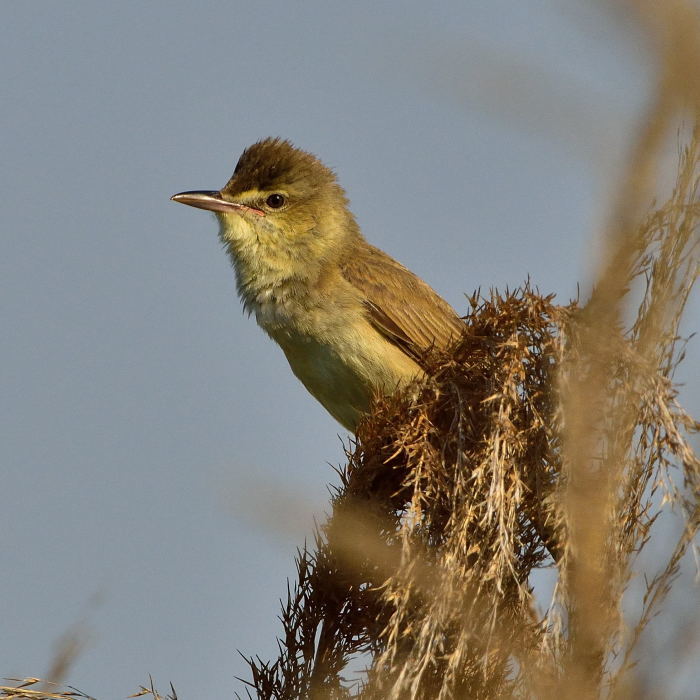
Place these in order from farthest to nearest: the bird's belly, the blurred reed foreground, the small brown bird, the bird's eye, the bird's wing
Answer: the bird's eye
the bird's wing
the small brown bird
the bird's belly
the blurred reed foreground

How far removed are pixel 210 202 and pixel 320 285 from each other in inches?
44.3

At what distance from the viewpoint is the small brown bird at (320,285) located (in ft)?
18.0

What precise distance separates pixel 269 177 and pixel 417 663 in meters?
4.55

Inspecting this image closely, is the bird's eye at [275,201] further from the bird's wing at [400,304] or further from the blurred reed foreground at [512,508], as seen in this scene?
the blurred reed foreground at [512,508]

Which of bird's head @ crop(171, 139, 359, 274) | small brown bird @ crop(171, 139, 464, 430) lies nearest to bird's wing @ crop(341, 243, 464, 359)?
small brown bird @ crop(171, 139, 464, 430)

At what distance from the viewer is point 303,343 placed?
561 centimetres

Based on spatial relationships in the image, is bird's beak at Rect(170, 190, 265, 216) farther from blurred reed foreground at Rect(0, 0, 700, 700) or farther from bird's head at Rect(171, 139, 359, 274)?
blurred reed foreground at Rect(0, 0, 700, 700)

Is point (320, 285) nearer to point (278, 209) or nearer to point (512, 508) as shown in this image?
point (278, 209)

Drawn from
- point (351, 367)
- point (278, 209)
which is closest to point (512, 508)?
point (351, 367)

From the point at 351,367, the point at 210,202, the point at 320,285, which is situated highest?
the point at 210,202

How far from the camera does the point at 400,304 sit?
579cm

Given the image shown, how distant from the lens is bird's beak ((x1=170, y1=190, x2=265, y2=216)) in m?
6.32

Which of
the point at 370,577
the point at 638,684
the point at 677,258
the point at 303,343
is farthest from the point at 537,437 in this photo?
the point at 303,343

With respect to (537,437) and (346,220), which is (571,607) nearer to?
(537,437)
